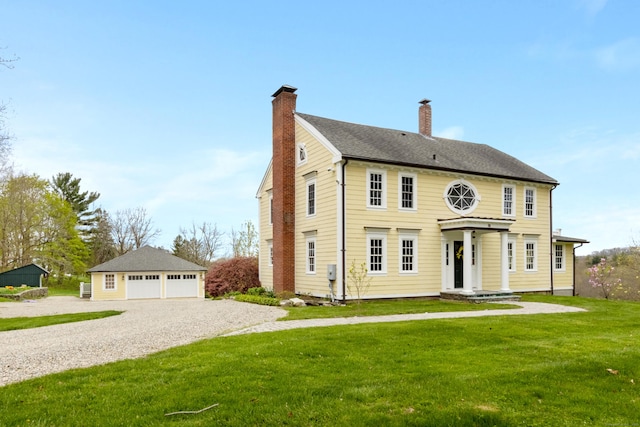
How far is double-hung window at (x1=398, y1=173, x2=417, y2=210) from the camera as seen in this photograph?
19875mm

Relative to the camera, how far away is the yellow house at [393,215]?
1895cm

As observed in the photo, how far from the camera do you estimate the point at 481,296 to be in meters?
19.4

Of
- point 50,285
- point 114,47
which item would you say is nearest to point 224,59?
point 114,47

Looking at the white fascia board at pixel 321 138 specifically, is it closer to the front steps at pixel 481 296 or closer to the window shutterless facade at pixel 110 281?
the front steps at pixel 481 296

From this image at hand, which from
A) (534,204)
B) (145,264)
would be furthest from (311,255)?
(145,264)

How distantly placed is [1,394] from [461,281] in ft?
60.5

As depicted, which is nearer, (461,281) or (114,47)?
(114,47)

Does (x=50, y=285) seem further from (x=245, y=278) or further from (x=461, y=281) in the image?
(x=461, y=281)

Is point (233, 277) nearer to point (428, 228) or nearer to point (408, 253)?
point (408, 253)

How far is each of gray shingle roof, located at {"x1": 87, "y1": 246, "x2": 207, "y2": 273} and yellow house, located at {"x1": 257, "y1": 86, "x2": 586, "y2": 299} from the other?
8950 mm

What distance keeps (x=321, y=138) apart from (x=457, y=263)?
8180 millimetres

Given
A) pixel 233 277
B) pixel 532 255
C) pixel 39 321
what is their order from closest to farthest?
pixel 39 321 → pixel 532 255 → pixel 233 277

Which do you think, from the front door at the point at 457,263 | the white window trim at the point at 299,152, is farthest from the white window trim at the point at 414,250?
the white window trim at the point at 299,152

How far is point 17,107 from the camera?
16.3 metres
